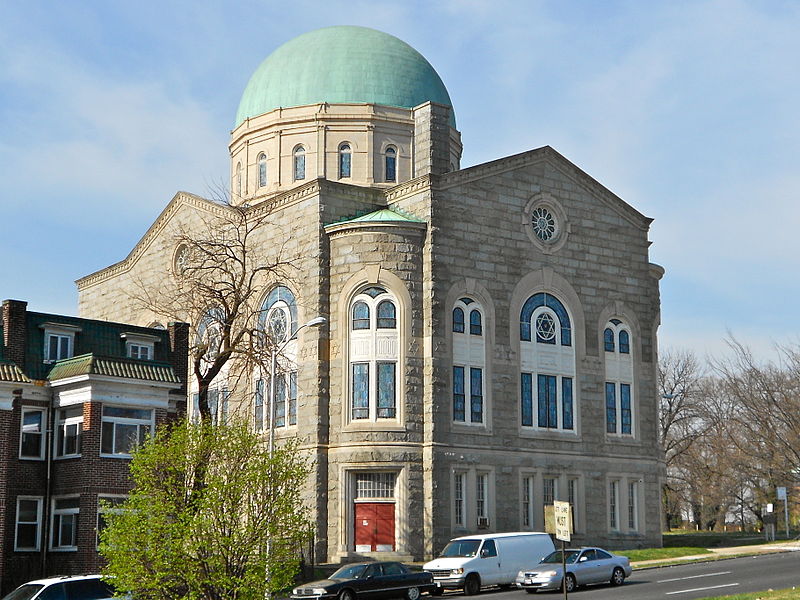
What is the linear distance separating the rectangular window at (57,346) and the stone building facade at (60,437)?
1.8 inches

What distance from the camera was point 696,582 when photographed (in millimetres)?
35188

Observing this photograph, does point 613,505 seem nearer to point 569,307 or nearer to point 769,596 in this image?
point 569,307

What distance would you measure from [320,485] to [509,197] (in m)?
15.1

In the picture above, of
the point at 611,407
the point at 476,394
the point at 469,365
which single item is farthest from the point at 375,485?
the point at 611,407

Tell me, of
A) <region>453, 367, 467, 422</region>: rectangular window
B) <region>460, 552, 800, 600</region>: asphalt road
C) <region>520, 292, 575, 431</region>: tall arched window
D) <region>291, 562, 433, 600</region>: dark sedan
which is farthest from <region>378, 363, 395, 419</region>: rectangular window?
<region>291, 562, 433, 600</region>: dark sedan

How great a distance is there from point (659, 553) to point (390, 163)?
23687 mm

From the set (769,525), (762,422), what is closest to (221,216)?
(762,422)

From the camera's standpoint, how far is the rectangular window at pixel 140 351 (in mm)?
40031

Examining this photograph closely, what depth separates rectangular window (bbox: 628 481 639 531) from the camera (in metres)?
52.5

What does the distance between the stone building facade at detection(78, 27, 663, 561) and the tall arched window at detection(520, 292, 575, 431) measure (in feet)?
0.23

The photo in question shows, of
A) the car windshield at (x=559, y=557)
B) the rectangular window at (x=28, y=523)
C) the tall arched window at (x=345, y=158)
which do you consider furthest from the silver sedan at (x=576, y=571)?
the tall arched window at (x=345, y=158)

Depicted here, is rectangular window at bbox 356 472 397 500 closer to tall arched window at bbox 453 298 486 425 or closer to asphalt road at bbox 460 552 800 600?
tall arched window at bbox 453 298 486 425

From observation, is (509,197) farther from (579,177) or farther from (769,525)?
(769,525)

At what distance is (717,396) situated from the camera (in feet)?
284
